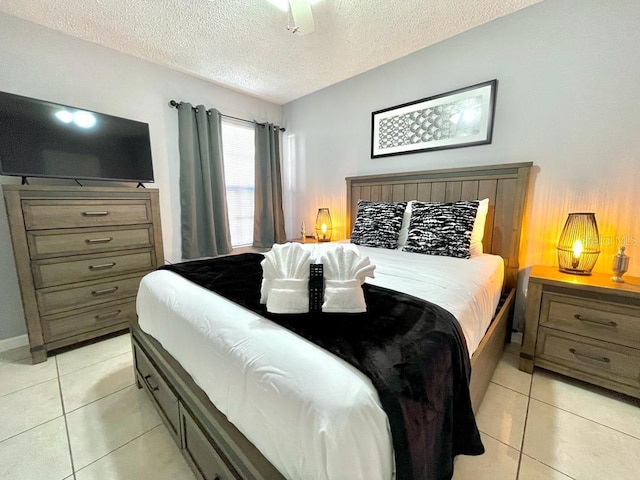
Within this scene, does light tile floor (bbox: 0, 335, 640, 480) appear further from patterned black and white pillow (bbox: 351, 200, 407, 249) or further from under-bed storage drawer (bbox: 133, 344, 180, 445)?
patterned black and white pillow (bbox: 351, 200, 407, 249)

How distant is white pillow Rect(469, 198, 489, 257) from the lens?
6.44 ft

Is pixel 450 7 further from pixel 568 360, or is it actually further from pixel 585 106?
pixel 568 360

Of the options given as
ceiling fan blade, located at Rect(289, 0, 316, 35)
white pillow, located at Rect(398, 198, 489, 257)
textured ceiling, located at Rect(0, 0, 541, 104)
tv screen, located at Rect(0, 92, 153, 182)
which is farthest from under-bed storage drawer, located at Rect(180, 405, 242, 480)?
textured ceiling, located at Rect(0, 0, 541, 104)

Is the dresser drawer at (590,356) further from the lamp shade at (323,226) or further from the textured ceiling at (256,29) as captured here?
the textured ceiling at (256,29)

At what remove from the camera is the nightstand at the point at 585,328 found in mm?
1457

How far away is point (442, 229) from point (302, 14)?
1700 millimetres

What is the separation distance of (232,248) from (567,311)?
3.10 metres

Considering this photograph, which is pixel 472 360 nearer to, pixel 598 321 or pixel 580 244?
pixel 598 321

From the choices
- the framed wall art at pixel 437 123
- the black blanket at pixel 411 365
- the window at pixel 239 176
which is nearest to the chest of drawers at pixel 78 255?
the window at pixel 239 176

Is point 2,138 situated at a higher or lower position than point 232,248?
higher

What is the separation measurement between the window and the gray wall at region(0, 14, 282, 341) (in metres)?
0.27

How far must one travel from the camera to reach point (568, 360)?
1.64 meters

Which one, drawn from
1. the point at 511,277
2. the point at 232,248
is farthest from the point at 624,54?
the point at 232,248

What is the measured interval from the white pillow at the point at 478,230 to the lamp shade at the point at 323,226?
1.61 m
